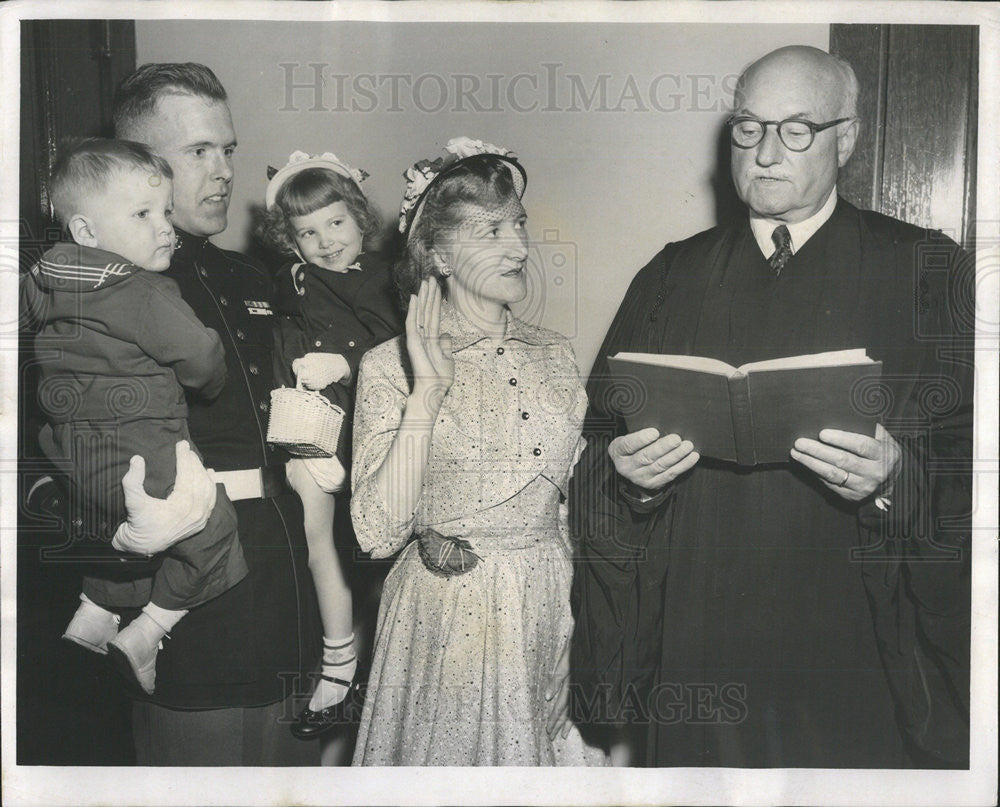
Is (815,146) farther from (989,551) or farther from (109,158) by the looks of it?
(109,158)

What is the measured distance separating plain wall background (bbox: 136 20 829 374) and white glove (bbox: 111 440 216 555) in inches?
28.0

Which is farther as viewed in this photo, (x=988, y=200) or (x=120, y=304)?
(x=988, y=200)

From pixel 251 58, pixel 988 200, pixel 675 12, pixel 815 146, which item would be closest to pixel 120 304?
pixel 251 58

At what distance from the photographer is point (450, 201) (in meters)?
2.71

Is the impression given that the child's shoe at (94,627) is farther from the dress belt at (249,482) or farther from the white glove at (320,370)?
the white glove at (320,370)

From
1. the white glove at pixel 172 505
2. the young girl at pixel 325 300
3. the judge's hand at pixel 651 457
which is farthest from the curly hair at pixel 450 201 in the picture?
the white glove at pixel 172 505

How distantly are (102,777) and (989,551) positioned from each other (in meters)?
2.83

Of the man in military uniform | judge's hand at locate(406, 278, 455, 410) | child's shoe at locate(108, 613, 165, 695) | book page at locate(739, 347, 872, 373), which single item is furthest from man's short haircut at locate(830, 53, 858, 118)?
child's shoe at locate(108, 613, 165, 695)

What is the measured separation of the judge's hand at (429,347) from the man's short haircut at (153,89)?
90cm

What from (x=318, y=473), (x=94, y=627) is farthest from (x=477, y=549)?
(x=94, y=627)

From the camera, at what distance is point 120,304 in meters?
2.73

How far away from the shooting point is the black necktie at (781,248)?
281 centimetres

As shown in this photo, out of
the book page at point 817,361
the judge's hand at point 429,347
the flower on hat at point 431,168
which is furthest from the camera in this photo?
the flower on hat at point 431,168

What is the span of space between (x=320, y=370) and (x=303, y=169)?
1.96 ft
